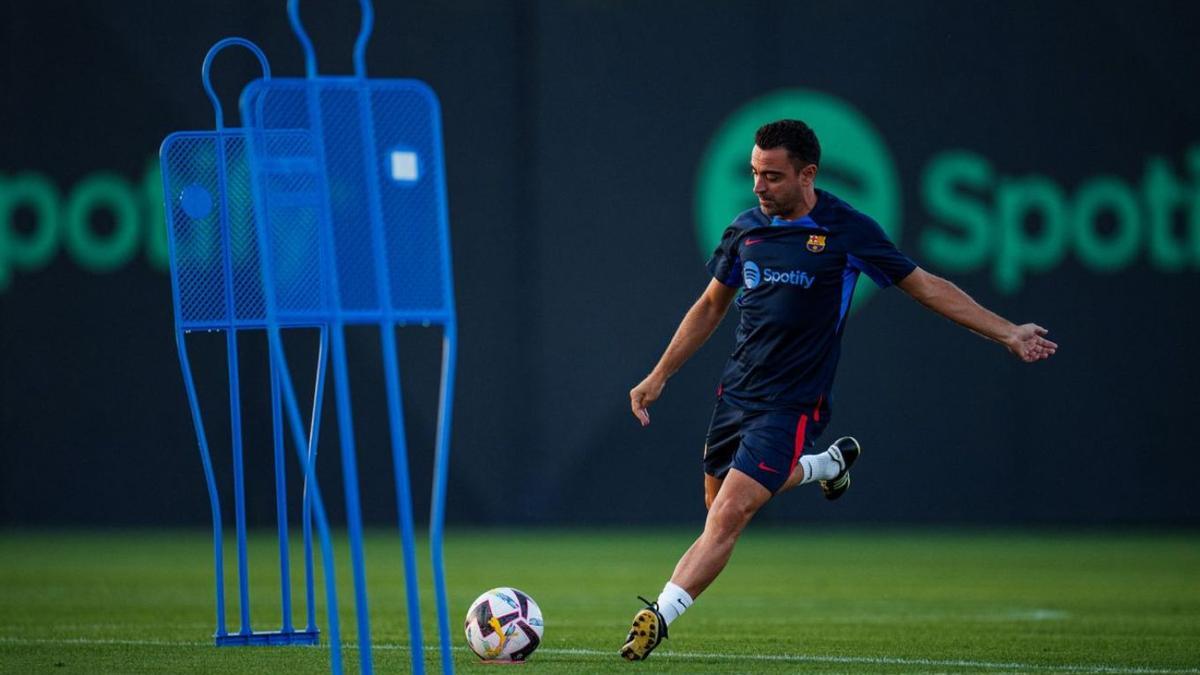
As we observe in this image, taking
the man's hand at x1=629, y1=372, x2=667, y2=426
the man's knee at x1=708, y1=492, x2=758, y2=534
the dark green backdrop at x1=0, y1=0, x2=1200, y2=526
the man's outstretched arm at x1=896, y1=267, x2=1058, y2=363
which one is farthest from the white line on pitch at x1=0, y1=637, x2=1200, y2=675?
the dark green backdrop at x1=0, y1=0, x2=1200, y2=526

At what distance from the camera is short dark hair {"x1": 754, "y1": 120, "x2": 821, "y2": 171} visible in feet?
24.0

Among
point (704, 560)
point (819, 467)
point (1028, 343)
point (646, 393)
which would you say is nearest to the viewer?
point (1028, 343)

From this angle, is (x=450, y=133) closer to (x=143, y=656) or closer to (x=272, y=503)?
(x=272, y=503)

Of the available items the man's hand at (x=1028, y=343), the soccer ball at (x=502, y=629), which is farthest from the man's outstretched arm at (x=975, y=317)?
the soccer ball at (x=502, y=629)

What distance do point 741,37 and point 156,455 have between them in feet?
21.1

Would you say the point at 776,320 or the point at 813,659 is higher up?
the point at 776,320

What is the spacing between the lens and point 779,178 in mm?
7355

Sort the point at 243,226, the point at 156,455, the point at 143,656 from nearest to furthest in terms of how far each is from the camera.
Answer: the point at 143,656
the point at 243,226
the point at 156,455

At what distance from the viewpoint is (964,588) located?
38.0ft

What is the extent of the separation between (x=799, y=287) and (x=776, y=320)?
6.5 inches

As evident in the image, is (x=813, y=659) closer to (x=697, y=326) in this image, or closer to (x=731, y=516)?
(x=731, y=516)

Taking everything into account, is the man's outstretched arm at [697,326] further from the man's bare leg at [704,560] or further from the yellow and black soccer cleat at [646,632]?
the yellow and black soccer cleat at [646,632]

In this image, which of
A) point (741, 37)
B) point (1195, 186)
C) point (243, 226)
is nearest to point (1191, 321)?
point (1195, 186)

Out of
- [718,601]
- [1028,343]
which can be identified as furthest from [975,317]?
[718,601]
